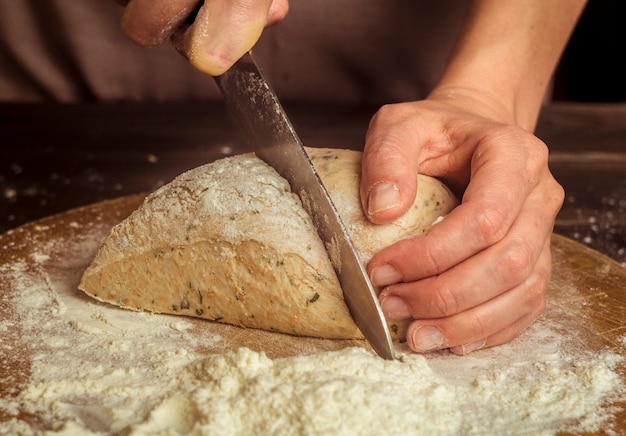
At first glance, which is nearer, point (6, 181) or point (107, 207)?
point (107, 207)

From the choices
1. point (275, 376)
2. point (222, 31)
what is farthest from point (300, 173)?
point (275, 376)

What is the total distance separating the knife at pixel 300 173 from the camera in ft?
4.10

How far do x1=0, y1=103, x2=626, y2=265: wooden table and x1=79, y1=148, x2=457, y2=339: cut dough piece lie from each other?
2.32 feet

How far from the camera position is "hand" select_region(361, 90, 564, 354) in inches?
49.1

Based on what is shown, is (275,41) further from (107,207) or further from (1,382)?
(1,382)

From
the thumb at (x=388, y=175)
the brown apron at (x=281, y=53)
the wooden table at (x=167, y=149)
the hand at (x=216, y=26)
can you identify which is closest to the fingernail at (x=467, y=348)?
the thumb at (x=388, y=175)

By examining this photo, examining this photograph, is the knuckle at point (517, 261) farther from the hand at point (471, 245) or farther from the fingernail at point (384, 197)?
the fingernail at point (384, 197)

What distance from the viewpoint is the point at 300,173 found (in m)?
1.37

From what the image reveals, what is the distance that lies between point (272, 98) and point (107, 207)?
75cm

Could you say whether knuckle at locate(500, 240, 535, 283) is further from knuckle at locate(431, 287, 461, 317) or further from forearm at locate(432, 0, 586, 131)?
forearm at locate(432, 0, 586, 131)

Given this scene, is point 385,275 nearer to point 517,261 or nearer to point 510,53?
point 517,261

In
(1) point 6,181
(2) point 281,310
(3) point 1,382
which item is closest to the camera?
(3) point 1,382

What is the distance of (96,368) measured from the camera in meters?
1.22

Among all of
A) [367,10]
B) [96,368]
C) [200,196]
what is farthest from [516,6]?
[96,368]
